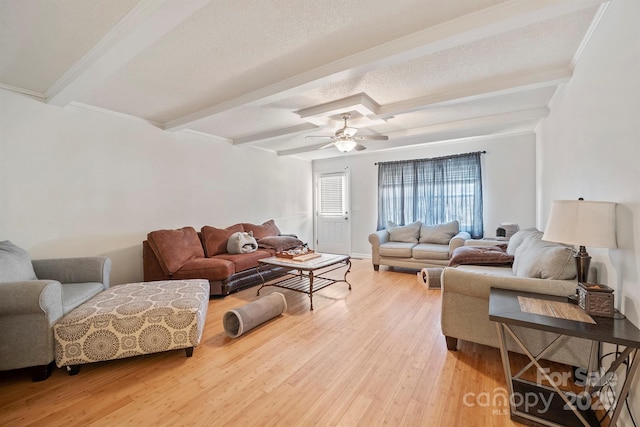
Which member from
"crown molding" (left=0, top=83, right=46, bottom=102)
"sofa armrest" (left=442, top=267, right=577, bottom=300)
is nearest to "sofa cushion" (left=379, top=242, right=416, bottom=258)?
"sofa armrest" (left=442, top=267, right=577, bottom=300)

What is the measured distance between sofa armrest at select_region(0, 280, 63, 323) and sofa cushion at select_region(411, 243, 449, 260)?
4.56 meters

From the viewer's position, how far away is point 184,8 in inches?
64.8

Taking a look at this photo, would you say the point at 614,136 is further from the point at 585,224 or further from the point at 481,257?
the point at 481,257

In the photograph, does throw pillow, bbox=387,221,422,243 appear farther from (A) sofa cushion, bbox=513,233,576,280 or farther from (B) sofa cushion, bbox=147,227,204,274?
(B) sofa cushion, bbox=147,227,204,274

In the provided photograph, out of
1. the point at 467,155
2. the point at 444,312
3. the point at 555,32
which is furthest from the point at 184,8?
the point at 467,155

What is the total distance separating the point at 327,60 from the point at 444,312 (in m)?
2.40

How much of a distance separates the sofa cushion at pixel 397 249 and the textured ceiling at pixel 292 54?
2274mm

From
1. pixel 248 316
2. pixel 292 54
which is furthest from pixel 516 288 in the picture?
pixel 292 54

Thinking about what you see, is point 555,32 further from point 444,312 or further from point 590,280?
point 444,312

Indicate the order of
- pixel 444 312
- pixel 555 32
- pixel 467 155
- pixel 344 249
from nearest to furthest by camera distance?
pixel 555 32, pixel 444 312, pixel 467 155, pixel 344 249

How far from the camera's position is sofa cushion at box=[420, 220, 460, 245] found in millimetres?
5021

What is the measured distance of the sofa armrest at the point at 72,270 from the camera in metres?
2.70

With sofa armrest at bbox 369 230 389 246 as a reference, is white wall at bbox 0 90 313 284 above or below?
above

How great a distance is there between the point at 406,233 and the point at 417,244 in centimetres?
30
